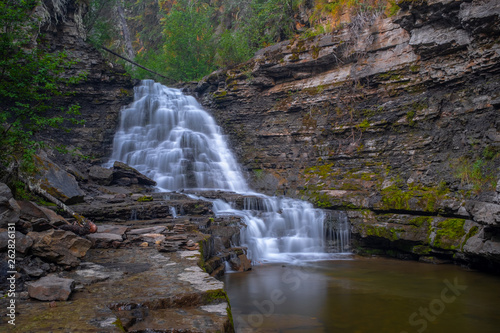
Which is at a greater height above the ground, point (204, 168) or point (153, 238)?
point (204, 168)

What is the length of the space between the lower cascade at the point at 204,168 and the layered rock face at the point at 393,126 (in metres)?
0.97

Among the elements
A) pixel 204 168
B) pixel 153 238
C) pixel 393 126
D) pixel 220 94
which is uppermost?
pixel 220 94

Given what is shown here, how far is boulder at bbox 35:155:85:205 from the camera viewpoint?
8961 millimetres

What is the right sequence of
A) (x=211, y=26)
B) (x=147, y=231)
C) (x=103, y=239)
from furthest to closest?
(x=211, y=26) < (x=147, y=231) < (x=103, y=239)

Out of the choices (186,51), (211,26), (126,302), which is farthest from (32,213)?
(211,26)

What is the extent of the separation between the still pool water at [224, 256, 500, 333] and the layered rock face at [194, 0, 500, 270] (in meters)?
1.45

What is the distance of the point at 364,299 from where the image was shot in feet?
19.8

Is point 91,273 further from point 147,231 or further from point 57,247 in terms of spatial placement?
point 147,231

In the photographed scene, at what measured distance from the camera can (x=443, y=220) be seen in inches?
362

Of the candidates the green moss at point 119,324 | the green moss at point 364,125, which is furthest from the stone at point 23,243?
the green moss at point 364,125

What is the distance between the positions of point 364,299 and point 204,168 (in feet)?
34.8

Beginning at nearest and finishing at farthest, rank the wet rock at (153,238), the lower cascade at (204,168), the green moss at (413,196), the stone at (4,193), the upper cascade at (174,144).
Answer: the stone at (4,193) → the wet rock at (153,238) → the green moss at (413,196) → the lower cascade at (204,168) → the upper cascade at (174,144)

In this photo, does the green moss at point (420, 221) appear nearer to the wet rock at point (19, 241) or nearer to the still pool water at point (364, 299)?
the still pool water at point (364, 299)

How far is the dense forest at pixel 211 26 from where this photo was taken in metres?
15.3
